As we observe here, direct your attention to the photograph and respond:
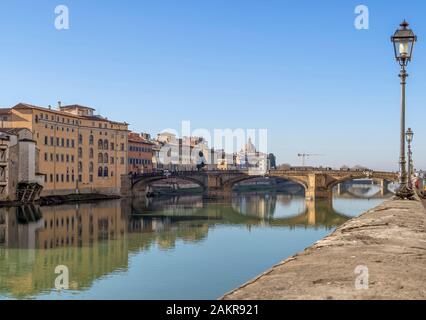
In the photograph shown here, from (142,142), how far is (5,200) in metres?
44.1

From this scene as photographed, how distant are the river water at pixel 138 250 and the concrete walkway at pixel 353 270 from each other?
38.7 ft

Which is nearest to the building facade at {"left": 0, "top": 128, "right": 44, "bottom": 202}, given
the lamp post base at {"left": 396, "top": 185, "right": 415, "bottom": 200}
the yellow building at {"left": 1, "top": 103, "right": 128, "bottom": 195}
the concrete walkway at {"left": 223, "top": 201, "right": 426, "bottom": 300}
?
the yellow building at {"left": 1, "top": 103, "right": 128, "bottom": 195}

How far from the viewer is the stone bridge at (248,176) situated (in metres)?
91.2

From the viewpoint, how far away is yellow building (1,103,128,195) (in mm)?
73062

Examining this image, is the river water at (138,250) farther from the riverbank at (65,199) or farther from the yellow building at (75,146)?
the yellow building at (75,146)

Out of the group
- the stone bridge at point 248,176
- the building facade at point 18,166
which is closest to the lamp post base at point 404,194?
the building facade at point 18,166

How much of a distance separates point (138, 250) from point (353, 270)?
28.8 metres

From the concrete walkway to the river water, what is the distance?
38.7ft

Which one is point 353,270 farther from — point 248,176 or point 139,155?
point 139,155

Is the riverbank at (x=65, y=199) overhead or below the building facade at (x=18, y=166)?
below
